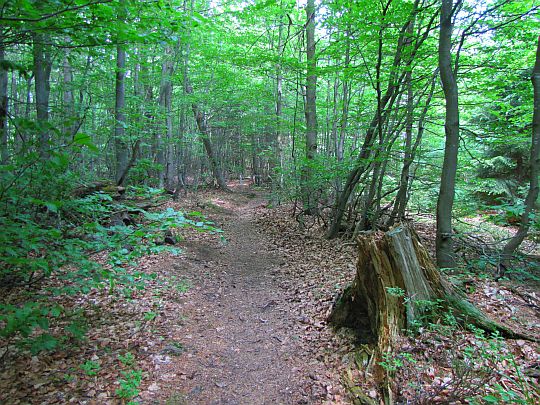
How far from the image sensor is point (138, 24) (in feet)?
12.4

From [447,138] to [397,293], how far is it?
11.2 ft

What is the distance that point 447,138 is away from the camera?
5.82 meters

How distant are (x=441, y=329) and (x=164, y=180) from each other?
15381 millimetres

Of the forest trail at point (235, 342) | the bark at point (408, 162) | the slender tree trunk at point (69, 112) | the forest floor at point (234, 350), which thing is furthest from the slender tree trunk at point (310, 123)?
the slender tree trunk at point (69, 112)

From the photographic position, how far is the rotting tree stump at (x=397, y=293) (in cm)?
390

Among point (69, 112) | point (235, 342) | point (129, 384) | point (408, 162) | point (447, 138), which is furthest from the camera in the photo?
point (408, 162)

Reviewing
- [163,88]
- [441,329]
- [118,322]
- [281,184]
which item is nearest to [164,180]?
[163,88]

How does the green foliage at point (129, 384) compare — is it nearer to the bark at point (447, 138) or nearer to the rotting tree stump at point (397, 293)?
the rotting tree stump at point (397, 293)

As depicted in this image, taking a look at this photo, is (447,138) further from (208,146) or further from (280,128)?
(208,146)

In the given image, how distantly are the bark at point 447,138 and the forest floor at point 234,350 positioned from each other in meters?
0.81

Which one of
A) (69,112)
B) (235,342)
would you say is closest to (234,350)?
(235,342)

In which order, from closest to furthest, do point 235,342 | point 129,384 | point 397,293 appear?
point 129,384
point 397,293
point 235,342

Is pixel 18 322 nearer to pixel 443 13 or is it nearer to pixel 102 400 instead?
pixel 102 400

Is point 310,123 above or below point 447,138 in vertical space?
above
